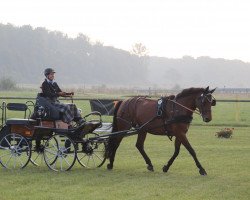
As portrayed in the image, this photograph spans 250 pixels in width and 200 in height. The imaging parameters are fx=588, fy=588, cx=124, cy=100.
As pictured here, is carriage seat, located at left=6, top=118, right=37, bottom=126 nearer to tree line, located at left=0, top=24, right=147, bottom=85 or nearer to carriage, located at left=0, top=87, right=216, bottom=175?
carriage, located at left=0, top=87, right=216, bottom=175

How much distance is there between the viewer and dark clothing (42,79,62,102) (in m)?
13.6

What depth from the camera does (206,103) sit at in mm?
13000

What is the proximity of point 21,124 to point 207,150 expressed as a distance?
665 cm

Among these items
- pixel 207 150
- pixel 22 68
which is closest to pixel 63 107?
pixel 207 150

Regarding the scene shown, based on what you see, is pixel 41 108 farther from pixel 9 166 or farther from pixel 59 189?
pixel 59 189

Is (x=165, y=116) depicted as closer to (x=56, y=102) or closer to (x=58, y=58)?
(x=56, y=102)

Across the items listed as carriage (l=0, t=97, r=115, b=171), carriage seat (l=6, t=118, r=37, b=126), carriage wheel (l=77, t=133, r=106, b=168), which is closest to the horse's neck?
carriage (l=0, t=97, r=115, b=171)

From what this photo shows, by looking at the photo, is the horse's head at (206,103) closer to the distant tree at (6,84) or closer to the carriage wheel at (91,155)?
the carriage wheel at (91,155)

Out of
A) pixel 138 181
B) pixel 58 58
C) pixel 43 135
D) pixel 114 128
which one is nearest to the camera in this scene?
pixel 138 181

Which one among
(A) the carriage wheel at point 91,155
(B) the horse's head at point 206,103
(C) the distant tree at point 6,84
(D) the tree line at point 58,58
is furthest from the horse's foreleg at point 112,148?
(D) the tree line at point 58,58

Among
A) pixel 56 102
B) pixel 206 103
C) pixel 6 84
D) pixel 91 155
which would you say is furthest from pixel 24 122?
pixel 6 84

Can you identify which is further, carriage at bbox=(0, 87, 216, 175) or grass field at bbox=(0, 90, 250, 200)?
carriage at bbox=(0, 87, 216, 175)

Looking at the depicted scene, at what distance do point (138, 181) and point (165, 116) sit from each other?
231 cm

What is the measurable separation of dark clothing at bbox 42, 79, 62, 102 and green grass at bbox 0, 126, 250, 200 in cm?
168
